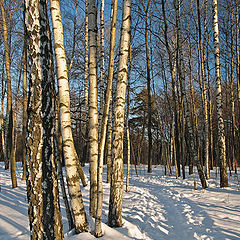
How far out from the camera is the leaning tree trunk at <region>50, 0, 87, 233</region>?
292 cm

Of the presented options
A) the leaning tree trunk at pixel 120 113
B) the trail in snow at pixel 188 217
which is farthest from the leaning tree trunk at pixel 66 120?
the trail in snow at pixel 188 217

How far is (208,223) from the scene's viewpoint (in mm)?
4023

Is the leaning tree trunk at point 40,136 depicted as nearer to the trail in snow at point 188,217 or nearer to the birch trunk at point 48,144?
Result: the birch trunk at point 48,144

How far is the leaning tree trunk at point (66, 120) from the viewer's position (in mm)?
2916

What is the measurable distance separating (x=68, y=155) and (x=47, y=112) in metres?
0.92

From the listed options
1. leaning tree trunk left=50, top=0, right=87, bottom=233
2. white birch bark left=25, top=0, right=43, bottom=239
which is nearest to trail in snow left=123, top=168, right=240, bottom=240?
leaning tree trunk left=50, top=0, right=87, bottom=233

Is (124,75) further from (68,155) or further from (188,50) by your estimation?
(188,50)

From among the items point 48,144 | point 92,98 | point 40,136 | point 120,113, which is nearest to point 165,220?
point 120,113

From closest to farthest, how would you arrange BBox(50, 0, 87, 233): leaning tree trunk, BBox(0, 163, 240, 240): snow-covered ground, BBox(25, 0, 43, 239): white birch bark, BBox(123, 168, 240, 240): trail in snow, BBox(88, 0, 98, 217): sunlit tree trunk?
BBox(25, 0, 43, 239): white birch bark → BBox(50, 0, 87, 233): leaning tree trunk → BBox(0, 163, 240, 240): snow-covered ground → BBox(123, 168, 240, 240): trail in snow → BBox(88, 0, 98, 217): sunlit tree trunk

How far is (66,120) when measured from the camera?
9.88ft

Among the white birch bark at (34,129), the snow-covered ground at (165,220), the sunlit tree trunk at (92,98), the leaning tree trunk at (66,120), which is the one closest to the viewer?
the white birch bark at (34,129)

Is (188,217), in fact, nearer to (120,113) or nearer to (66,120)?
(120,113)

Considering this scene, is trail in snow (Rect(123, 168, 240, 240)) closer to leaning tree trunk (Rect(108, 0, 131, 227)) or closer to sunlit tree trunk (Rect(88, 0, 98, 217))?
leaning tree trunk (Rect(108, 0, 131, 227))

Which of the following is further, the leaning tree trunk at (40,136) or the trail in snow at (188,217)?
the trail in snow at (188,217)
